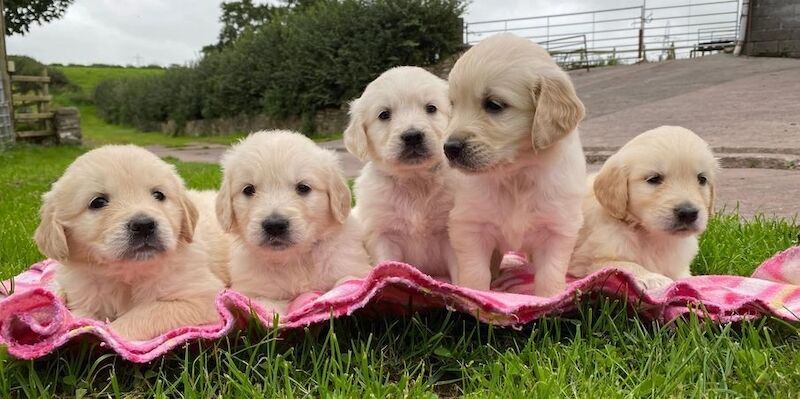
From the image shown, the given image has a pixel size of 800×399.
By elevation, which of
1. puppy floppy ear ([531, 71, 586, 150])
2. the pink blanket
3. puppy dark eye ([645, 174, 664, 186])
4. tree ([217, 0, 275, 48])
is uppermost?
tree ([217, 0, 275, 48])

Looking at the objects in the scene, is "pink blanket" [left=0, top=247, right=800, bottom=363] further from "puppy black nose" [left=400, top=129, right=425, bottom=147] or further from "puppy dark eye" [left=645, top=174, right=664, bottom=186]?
"puppy black nose" [left=400, top=129, right=425, bottom=147]

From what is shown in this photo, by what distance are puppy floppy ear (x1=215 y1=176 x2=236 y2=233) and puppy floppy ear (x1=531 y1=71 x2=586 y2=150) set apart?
146 cm

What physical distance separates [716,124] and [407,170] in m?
9.33

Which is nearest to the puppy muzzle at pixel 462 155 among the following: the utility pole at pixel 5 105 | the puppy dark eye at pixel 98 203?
the puppy dark eye at pixel 98 203

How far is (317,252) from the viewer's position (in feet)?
10.7

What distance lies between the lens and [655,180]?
10.9 ft

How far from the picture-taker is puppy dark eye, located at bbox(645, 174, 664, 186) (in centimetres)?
332

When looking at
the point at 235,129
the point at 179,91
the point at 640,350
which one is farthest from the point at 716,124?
the point at 179,91

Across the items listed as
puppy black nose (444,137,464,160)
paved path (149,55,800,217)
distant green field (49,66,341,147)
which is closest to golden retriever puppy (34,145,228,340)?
puppy black nose (444,137,464,160)

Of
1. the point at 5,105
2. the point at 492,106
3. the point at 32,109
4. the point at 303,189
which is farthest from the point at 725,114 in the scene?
the point at 32,109

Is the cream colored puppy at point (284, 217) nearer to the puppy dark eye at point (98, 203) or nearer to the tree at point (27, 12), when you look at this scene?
the puppy dark eye at point (98, 203)

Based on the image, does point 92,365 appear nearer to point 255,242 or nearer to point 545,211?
point 255,242

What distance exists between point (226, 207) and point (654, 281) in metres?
2.08

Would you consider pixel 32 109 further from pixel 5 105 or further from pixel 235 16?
pixel 235 16
